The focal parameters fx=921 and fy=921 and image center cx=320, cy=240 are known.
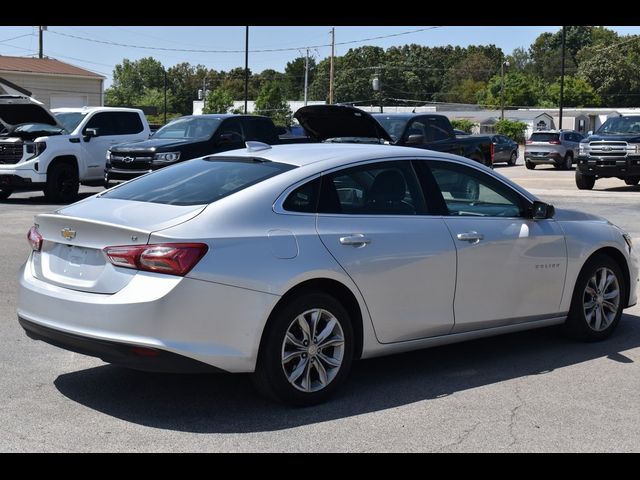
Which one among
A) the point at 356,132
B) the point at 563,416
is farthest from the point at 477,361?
the point at 356,132

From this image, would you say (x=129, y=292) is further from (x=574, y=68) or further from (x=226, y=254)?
(x=574, y=68)

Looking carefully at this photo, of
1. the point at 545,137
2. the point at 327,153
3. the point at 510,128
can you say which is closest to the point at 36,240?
the point at 327,153

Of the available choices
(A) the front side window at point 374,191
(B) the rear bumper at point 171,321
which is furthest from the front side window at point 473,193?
(B) the rear bumper at point 171,321

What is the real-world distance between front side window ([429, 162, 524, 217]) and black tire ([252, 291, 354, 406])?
1.34 meters

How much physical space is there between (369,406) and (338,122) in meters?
10.2

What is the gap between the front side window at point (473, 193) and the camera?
21.4 feet

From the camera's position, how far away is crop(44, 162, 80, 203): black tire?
18.6m

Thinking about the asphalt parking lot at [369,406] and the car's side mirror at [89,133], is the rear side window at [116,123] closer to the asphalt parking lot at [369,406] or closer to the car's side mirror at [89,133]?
the car's side mirror at [89,133]

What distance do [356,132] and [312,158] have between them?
30.8 feet

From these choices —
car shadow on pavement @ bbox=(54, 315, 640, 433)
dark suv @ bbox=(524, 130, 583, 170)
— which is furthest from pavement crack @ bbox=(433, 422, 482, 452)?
dark suv @ bbox=(524, 130, 583, 170)

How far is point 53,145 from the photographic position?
1872cm

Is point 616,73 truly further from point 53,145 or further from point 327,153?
point 327,153

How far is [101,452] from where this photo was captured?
4.66m
